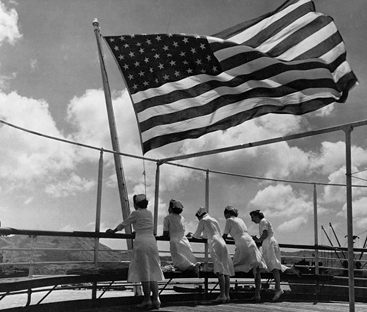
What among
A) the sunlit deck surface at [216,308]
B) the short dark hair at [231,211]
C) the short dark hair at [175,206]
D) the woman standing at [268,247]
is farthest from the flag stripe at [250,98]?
the woman standing at [268,247]

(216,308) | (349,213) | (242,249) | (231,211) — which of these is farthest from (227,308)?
(349,213)

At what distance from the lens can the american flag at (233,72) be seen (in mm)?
6793

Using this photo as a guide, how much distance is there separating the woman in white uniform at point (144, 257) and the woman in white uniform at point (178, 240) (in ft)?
3.52

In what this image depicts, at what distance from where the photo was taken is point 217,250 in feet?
27.0

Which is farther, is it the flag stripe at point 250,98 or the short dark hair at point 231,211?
the short dark hair at point 231,211

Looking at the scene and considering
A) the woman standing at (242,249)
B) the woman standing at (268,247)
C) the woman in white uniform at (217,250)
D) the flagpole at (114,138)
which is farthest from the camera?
the flagpole at (114,138)

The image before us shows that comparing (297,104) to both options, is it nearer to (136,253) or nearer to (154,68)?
(154,68)

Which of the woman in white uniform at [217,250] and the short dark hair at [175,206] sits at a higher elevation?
the short dark hair at [175,206]

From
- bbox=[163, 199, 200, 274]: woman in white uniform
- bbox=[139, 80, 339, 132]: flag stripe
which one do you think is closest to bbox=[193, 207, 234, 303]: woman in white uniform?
bbox=[163, 199, 200, 274]: woman in white uniform

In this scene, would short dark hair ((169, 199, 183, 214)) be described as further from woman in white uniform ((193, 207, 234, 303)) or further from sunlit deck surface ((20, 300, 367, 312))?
sunlit deck surface ((20, 300, 367, 312))

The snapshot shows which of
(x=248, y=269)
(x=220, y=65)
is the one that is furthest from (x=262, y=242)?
(x=220, y=65)

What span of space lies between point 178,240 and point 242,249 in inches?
52.1

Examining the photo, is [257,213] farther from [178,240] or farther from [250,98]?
[250,98]

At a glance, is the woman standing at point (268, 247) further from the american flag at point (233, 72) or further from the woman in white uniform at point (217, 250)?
the american flag at point (233, 72)
